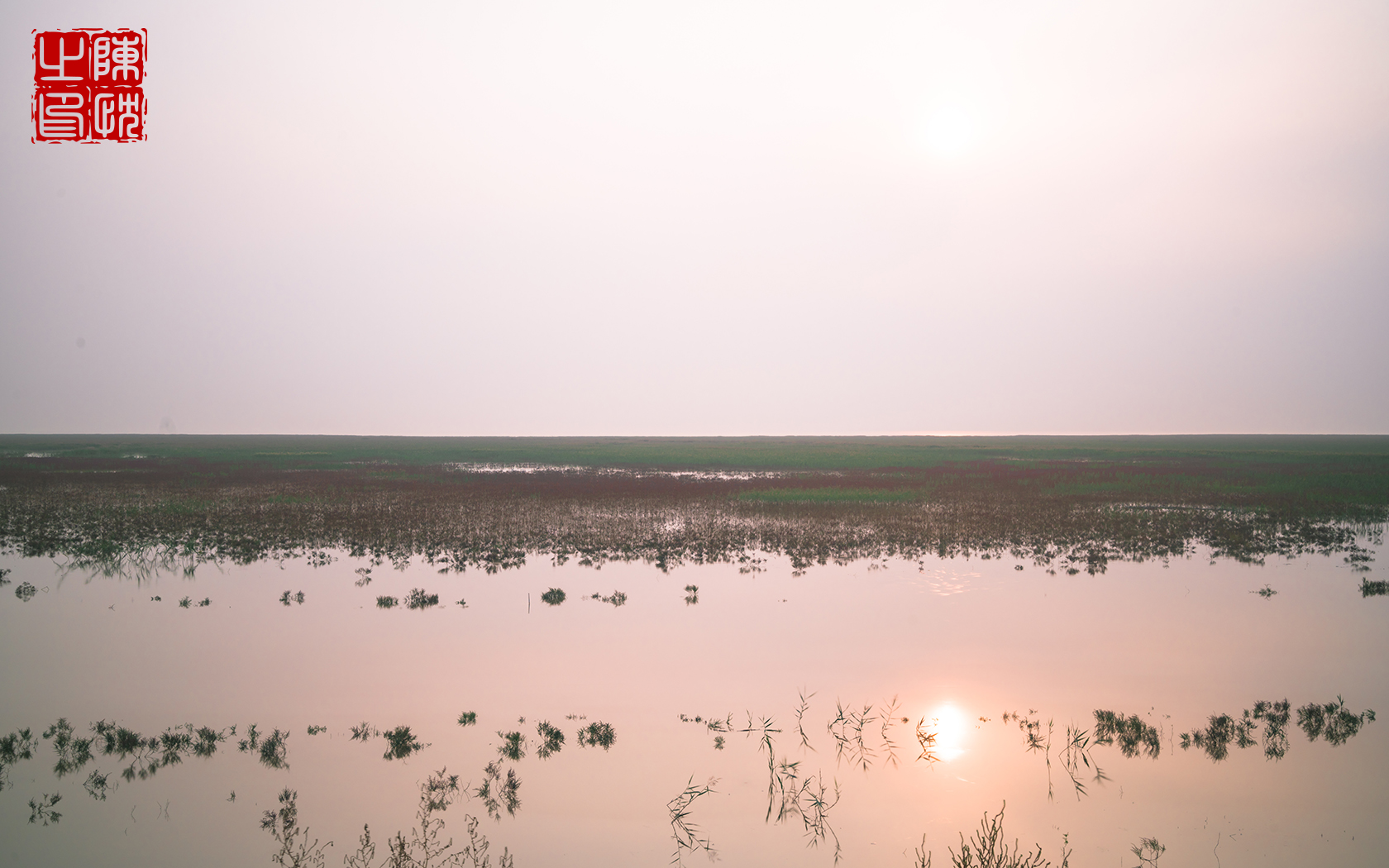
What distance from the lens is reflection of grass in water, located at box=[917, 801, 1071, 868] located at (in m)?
6.14

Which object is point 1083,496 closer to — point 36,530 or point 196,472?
point 36,530

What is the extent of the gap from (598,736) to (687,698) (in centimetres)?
167

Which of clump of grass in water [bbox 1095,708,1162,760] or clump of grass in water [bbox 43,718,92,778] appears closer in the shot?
clump of grass in water [bbox 43,718,92,778]

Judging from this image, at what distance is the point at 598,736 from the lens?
862cm

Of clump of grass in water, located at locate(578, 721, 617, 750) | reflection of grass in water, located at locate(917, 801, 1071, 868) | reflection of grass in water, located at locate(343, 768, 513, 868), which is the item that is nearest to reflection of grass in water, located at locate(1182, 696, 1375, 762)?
reflection of grass in water, located at locate(917, 801, 1071, 868)

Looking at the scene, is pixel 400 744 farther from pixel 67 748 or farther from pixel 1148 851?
pixel 1148 851

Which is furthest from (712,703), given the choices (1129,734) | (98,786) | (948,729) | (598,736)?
(98,786)

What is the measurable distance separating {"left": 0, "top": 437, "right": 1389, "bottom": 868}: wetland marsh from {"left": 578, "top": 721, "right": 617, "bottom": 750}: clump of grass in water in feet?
0.09

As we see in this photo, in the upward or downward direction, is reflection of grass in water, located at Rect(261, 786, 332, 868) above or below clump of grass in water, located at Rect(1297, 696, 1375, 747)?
below

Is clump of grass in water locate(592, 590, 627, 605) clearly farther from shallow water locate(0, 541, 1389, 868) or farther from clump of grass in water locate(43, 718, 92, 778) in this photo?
clump of grass in water locate(43, 718, 92, 778)

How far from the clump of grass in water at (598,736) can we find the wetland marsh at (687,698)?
0.09 ft

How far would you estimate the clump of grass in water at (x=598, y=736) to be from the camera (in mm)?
8422

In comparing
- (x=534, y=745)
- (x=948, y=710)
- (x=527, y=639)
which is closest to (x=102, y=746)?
(x=534, y=745)

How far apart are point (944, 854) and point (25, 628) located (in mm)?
14994
